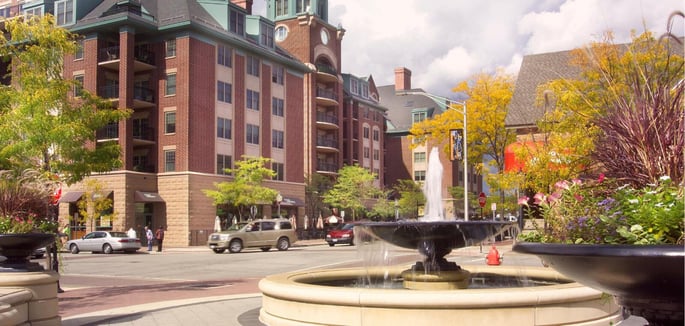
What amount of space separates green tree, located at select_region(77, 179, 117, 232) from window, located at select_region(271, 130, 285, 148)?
15.3 m

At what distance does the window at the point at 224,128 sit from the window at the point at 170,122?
3.48 metres

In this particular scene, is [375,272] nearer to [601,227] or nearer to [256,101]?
[601,227]

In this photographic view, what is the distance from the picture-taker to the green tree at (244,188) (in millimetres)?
46812

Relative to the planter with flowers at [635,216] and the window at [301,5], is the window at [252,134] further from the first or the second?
the planter with flowers at [635,216]

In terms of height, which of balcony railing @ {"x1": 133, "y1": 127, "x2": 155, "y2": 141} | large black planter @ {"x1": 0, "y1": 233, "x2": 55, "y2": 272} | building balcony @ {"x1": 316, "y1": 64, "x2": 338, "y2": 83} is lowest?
large black planter @ {"x1": 0, "y1": 233, "x2": 55, "y2": 272}

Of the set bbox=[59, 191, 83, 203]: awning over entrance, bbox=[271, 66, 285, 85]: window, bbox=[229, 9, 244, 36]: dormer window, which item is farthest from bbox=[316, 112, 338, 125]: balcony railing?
bbox=[59, 191, 83, 203]: awning over entrance

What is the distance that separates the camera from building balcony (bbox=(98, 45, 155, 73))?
155ft

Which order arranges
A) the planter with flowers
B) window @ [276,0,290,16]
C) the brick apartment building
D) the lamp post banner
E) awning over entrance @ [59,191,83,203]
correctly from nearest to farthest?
the planter with flowers → the lamp post banner → awning over entrance @ [59,191,83,203] → the brick apartment building → window @ [276,0,290,16]

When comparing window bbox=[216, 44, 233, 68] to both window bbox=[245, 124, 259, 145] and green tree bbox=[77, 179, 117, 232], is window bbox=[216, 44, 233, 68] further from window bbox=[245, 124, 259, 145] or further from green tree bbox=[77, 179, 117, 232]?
green tree bbox=[77, 179, 117, 232]

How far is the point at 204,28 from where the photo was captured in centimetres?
4725

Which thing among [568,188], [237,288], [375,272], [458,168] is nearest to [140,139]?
[237,288]

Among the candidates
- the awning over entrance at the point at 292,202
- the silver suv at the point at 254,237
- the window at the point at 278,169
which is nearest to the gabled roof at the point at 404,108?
the awning over entrance at the point at 292,202

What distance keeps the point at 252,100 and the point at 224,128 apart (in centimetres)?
438

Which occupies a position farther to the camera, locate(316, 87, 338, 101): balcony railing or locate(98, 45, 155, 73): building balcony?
locate(316, 87, 338, 101): balcony railing
